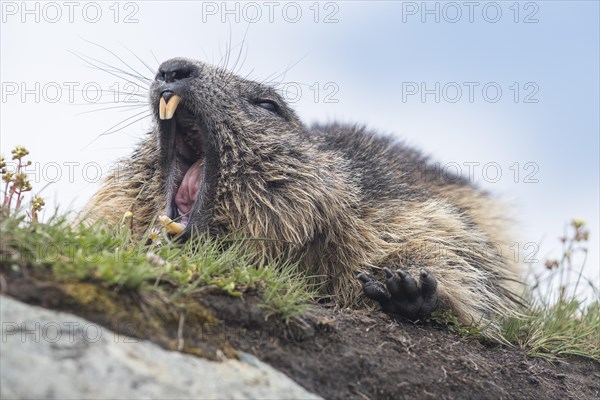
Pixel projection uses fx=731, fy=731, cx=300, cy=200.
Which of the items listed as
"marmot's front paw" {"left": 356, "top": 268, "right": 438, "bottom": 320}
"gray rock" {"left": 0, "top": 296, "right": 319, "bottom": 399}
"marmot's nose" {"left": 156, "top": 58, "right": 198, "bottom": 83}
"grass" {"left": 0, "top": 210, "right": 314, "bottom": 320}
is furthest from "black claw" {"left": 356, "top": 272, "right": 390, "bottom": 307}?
"marmot's nose" {"left": 156, "top": 58, "right": 198, "bottom": 83}

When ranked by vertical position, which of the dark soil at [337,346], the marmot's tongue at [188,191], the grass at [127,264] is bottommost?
the dark soil at [337,346]

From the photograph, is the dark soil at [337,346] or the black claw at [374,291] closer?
the dark soil at [337,346]

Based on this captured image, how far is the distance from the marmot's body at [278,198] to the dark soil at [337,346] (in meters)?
0.64

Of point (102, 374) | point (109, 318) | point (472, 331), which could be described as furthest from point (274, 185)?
point (102, 374)

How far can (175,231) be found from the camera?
5637 millimetres

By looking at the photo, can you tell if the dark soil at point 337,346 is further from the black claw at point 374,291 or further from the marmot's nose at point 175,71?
the marmot's nose at point 175,71

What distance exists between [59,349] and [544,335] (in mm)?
4195

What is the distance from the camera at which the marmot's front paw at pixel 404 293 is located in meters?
5.39

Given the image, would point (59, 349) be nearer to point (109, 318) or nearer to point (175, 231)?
point (109, 318)

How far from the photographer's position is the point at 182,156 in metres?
6.25

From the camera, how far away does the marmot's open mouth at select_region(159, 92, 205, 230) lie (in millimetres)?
5898

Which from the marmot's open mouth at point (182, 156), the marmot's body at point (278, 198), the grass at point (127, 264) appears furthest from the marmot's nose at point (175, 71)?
the grass at point (127, 264)

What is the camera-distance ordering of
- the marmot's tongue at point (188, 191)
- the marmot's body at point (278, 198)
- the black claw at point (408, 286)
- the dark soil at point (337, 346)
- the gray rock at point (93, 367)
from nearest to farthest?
1. the gray rock at point (93, 367)
2. the dark soil at point (337, 346)
3. the black claw at point (408, 286)
4. the marmot's body at point (278, 198)
5. the marmot's tongue at point (188, 191)

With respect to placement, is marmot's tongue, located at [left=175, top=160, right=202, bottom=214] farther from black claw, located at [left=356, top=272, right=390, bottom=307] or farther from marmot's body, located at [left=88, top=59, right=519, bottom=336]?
black claw, located at [left=356, top=272, right=390, bottom=307]
